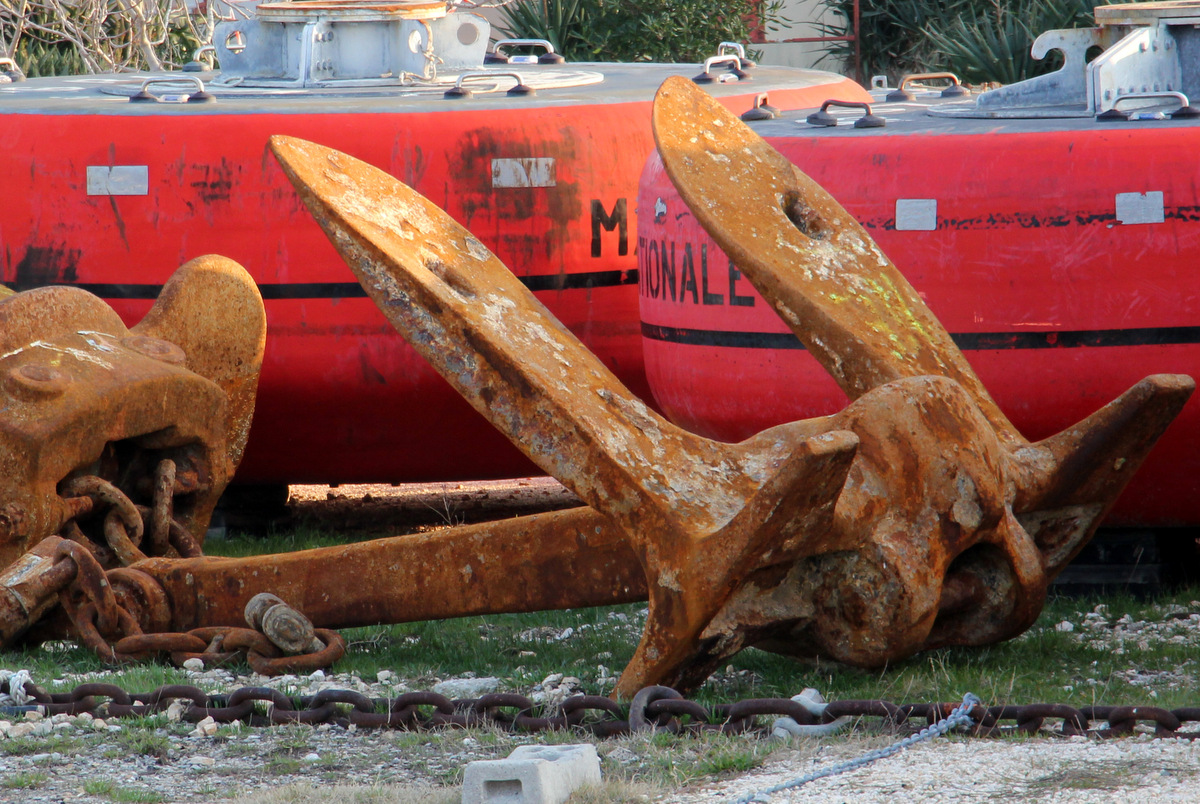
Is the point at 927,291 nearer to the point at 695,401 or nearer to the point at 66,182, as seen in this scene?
the point at 695,401

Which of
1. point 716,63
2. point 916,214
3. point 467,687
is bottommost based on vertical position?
point 467,687

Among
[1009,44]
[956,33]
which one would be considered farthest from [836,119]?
[956,33]

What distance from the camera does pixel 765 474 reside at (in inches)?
125

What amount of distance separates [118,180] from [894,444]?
2.91 m

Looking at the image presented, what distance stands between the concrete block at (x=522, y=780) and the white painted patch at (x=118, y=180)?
3013 mm

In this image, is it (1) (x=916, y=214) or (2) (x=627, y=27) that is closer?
(1) (x=916, y=214)

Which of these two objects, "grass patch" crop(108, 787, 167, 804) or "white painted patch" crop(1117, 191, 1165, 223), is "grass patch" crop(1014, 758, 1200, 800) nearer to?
"grass patch" crop(108, 787, 167, 804)

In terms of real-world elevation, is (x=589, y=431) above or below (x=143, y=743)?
above

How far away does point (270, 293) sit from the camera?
498 cm

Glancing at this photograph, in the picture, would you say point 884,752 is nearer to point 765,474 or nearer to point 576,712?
point 576,712

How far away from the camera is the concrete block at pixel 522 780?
7.92 feet

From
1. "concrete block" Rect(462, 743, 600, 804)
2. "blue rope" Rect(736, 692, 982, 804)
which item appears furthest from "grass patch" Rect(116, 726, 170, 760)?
"blue rope" Rect(736, 692, 982, 804)

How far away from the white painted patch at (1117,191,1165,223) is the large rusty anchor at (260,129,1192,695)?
34.5 inches

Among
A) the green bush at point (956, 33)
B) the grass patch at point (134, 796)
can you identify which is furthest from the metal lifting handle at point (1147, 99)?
the green bush at point (956, 33)
